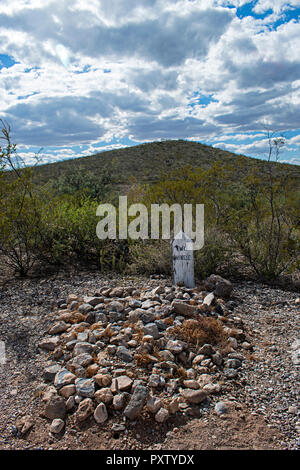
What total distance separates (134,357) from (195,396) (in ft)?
2.12

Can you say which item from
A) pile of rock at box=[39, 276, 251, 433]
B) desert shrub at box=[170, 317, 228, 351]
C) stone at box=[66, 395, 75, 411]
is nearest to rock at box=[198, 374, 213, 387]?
pile of rock at box=[39, 276, 251, 433]

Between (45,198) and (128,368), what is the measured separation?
414 cm

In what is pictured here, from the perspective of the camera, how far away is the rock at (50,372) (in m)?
2.70

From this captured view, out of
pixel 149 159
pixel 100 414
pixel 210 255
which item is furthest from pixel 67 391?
pixel 149 159

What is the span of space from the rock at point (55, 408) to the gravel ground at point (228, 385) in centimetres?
7

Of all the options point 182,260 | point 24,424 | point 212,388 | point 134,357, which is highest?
point 182,260


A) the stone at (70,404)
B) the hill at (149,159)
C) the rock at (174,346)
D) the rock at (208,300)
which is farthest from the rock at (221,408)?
the hill at (149,159)

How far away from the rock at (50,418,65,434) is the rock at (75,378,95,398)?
0.77ft

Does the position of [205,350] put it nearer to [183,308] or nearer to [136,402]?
[183,308]

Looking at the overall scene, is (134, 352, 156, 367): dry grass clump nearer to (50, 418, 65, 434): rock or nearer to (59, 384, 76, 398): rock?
(59, 384, 76, 398): rock

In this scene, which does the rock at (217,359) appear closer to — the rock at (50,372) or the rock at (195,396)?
the rock at (195,396)

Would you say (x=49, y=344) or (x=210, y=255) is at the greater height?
(x=210, y=255)

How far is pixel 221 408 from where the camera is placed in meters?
2.30

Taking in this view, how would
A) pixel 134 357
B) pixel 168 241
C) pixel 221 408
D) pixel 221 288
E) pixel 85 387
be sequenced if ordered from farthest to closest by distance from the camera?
1. pixel 168 241
2. pixel 221 288
3. pixel 134 357
4. pixel 85 387
5. pixel 221 408
